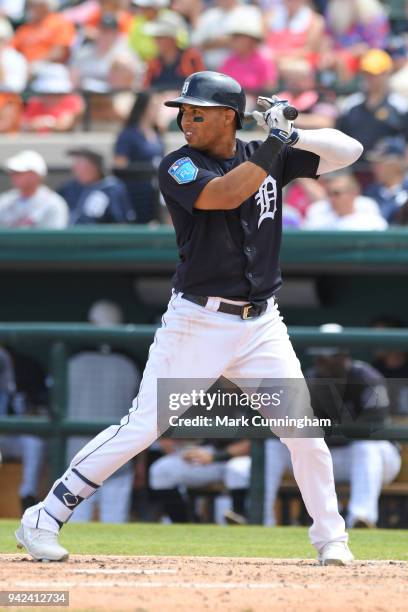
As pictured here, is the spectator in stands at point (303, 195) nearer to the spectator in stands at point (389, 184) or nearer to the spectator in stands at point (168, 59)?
the spectator in stands at point (389, 184)

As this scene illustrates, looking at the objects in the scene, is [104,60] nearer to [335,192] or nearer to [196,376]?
[335,192]

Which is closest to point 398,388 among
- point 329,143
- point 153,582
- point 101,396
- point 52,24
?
point 101,396

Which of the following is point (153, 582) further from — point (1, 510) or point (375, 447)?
point (1, 510)

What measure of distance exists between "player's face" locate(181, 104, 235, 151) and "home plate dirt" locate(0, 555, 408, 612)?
5.24ft

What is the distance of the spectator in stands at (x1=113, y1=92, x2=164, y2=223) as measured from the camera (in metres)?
8.99

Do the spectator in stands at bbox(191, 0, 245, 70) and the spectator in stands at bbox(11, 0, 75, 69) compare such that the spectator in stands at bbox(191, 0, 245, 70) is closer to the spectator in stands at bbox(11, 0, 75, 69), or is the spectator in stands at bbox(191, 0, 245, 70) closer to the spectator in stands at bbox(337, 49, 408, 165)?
the spectator in stands at bbox(11, 0, 75, 69)

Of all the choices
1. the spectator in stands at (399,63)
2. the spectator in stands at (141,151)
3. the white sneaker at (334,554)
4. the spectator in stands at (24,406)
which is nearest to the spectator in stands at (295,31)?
the spectator in stands at (399,63)

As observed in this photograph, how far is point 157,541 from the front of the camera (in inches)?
237

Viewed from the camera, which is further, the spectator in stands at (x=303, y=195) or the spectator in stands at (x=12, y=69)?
the spectator in stands at (x=12, y=69)

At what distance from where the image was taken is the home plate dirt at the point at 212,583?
369 centimetres

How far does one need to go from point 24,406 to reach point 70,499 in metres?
3.72

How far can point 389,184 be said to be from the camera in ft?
28.9

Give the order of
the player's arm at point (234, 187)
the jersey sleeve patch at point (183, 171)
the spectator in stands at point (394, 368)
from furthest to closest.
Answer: the spectator in stands at point (394, 368)
the jersey sleeve patch at point (183, 171)
the player's arm at point (234, 187)

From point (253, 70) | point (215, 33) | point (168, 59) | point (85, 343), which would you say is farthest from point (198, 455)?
point (215, 33)
